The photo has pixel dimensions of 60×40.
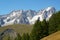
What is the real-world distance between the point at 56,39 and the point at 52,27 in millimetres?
40727

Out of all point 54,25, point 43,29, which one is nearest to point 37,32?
point 43,29

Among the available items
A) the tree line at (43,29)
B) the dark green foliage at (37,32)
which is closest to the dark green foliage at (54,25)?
the tree line at (43,29)

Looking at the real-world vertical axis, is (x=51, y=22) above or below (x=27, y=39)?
above

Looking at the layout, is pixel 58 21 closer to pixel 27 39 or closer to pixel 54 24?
pixel 54 24

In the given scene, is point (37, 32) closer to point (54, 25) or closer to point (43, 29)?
point (43, 29)

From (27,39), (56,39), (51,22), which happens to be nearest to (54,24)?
(51,22)

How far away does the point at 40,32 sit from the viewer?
9988 cm

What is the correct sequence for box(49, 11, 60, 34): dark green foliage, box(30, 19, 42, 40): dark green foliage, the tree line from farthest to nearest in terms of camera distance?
box(49, 11, 60, 34): dark green foliage
the tree line
box(30, 19, 42, 40): dark green foliage

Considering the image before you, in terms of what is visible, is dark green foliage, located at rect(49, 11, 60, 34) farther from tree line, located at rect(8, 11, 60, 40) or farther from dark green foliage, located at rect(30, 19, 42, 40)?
dark green foliage, located at rect(30, 19, 42, 40)

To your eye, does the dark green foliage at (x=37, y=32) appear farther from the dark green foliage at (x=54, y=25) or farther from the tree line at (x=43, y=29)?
the dark green foliage at (x=54, y=25)

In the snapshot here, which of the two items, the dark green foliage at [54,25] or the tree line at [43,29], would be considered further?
the dark green foliage at [54,25]

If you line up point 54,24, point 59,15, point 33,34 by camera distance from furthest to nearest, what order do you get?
point 59,15 < point 54,24 < point 33,34

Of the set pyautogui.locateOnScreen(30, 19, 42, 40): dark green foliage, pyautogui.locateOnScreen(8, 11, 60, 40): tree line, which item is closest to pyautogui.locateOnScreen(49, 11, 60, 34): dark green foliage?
pyautogui.locateOnScreen(8, 11, 60, 40): tree line

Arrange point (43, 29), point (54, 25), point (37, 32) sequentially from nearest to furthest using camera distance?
point (37, 32) → point (43, 29) → point (54, 25)
